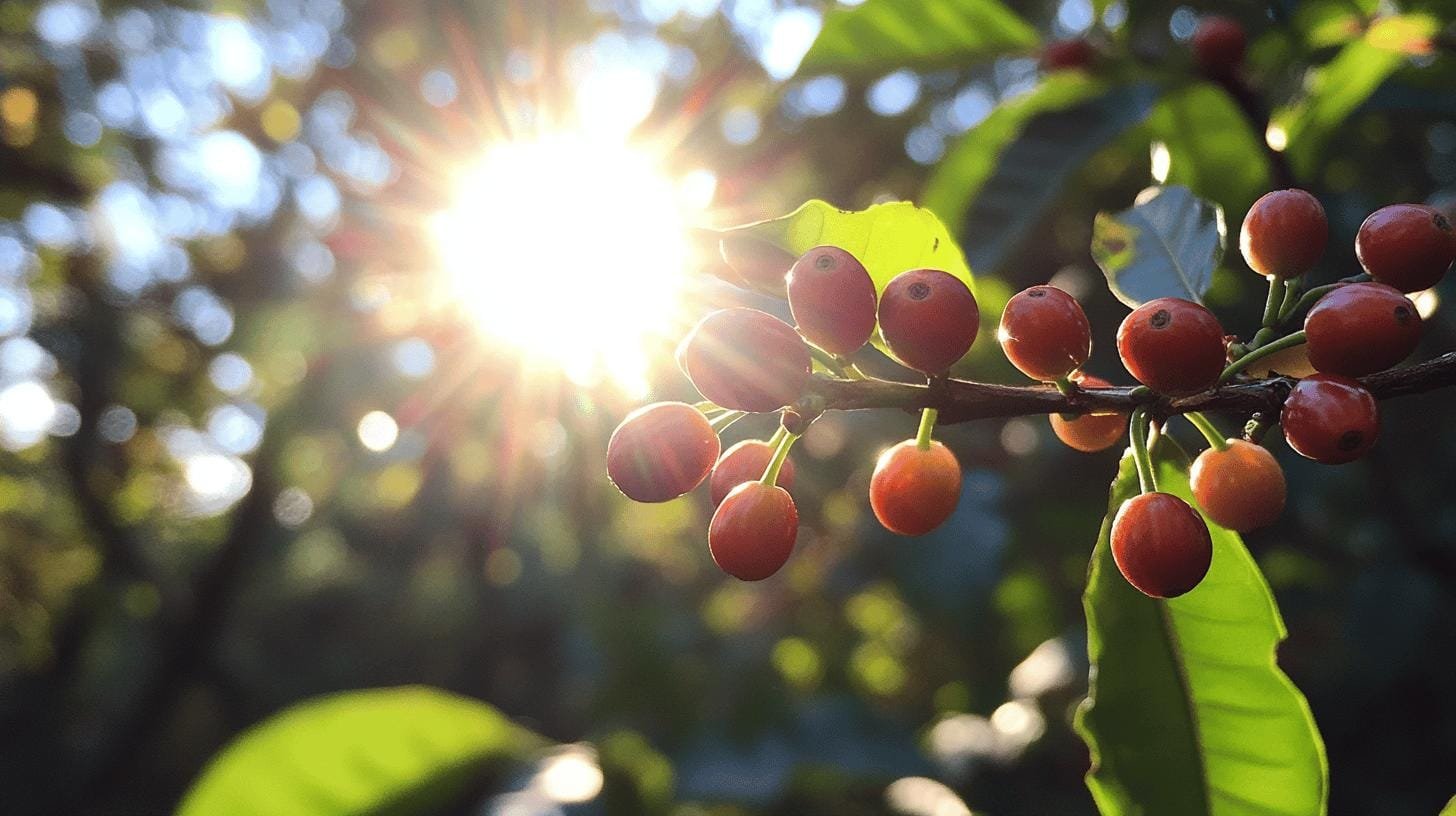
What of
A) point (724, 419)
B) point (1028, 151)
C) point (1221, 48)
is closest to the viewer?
point (724, 419)

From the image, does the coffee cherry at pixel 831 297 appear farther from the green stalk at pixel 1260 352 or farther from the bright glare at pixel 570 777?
the bright glare at pixel 570 777

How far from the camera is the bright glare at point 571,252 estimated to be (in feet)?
3.78

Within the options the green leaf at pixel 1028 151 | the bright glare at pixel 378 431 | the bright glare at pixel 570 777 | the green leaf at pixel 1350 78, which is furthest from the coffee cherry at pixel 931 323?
the bright glare at pixel 378 431

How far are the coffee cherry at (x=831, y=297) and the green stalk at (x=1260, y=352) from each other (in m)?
0.34

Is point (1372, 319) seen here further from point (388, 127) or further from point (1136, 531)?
point (388, 127)

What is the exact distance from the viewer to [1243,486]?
917mm

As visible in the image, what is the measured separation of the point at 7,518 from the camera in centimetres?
1207

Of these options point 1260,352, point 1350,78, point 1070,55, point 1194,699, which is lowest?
point 1194,699

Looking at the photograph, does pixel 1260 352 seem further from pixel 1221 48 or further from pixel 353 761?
pixel 353 761

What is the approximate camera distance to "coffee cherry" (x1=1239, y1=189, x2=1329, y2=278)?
3.05 feet

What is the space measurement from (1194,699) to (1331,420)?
45 cm

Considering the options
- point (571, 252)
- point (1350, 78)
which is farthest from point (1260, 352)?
point (571, 252)

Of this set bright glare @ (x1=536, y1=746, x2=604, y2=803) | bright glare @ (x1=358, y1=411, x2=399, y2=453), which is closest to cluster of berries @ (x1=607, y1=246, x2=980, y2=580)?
bright glare @ (x1=536, y1=746, x2=604, y2=803)

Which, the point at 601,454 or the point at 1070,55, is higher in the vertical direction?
the point at 601,454
